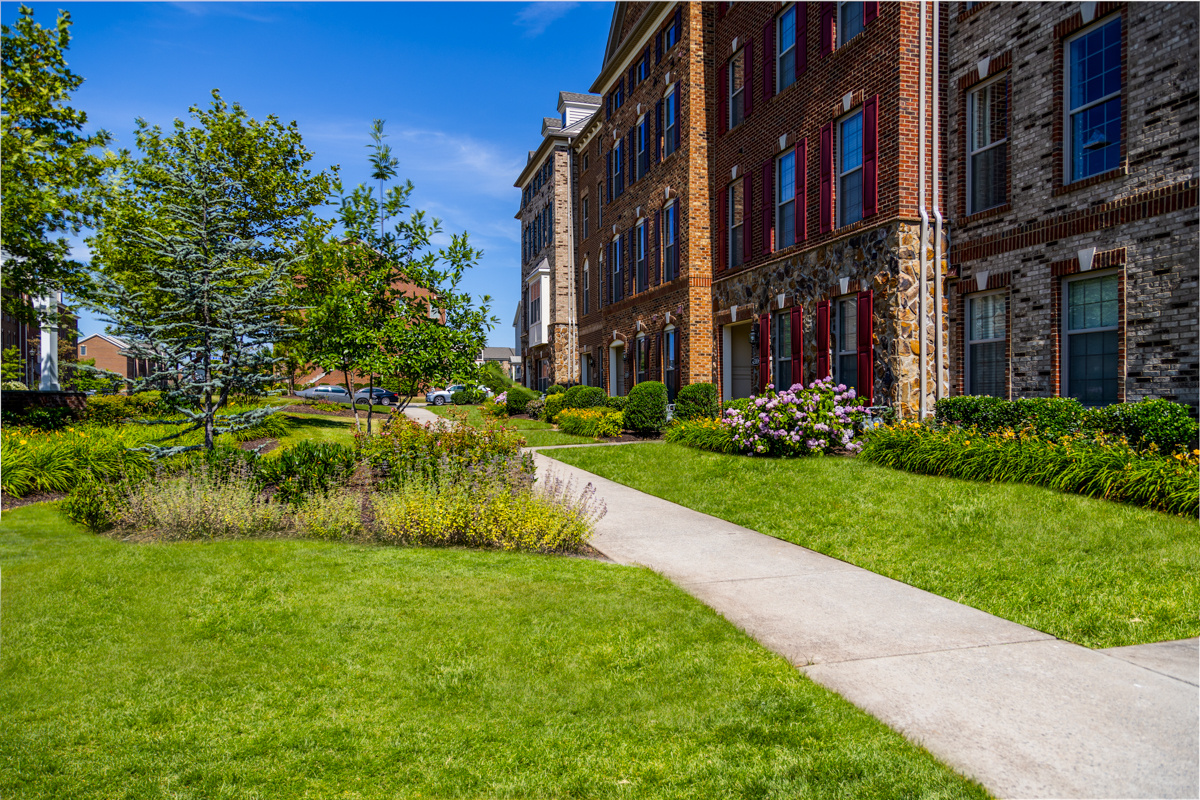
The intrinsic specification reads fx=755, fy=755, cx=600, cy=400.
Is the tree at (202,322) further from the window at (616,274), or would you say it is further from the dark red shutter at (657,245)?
the window at (616,274)

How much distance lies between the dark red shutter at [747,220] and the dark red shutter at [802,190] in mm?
2063

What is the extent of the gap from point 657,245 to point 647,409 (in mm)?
6015

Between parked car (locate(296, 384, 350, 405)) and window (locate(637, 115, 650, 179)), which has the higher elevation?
window (locate(637, 115, 650, 179))

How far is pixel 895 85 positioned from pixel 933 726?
1258cm

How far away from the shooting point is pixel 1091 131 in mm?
10898

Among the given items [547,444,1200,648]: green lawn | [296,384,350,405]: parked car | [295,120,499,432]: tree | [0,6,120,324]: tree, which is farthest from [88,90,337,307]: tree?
[296,384,350,405]: parked car

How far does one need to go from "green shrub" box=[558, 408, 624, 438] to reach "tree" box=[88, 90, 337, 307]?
9.03 meters

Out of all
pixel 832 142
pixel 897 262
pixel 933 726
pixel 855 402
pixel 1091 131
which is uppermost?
pixel 832 142

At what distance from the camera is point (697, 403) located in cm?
1931

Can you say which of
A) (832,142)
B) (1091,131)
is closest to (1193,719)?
(1091,131)

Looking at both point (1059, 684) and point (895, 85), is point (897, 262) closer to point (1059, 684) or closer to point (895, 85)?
point (895, 85)

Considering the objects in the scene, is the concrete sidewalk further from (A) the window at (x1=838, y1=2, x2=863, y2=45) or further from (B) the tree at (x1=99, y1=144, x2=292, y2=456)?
(A) the window at (x1=838, y1=2, x2=863, y2=45)

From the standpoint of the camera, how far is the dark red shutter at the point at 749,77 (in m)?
18.2

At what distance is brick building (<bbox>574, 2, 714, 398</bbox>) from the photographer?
67.5 ft
